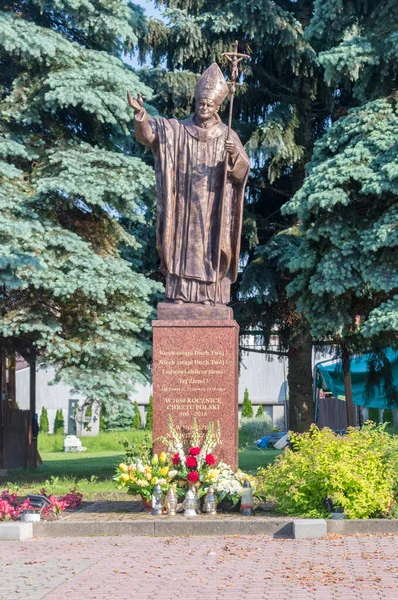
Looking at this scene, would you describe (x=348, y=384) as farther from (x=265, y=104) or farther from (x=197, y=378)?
(x=197, y=378)

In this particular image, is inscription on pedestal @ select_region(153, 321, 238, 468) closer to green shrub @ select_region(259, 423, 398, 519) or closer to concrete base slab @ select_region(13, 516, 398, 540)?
green shrub @ select_region(259, 423, 398, 519)

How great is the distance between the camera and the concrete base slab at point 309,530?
350 inches

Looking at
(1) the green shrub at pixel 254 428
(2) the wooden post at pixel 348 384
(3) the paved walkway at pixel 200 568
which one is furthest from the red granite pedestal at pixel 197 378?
(1) the green shrub at pixel 254 428

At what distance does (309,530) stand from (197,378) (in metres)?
2.51

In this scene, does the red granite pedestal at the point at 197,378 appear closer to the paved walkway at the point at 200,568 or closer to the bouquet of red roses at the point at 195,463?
the bouquet of red roses at the point at 195,463

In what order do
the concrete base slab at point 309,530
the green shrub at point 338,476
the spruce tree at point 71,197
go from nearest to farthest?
the concrete base slab at point 309,530 → the green shrub at point 338,476 → the spruce tree at point 71,197

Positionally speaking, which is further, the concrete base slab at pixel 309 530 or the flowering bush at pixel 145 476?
the flowering bush at pixel 145 476

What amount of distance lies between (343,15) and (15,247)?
6.50 metres

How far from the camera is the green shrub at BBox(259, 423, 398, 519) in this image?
30.6 feet

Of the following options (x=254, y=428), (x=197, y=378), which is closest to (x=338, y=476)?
(x=197, y=378)

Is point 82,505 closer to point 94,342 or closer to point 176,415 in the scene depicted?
point 176,415

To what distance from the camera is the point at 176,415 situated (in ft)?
35.5

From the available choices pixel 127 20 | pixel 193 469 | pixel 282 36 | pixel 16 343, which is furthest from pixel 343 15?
pixel 193 469

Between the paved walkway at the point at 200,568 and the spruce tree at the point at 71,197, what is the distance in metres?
6.34
